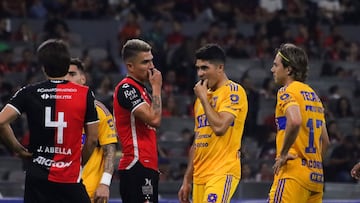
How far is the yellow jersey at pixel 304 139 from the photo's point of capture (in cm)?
971

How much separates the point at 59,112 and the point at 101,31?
15718mm

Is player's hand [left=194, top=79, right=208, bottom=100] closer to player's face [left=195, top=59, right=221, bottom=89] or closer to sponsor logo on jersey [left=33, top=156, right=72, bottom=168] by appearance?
player's face [left=195, top=59, right=221, bottom=89]

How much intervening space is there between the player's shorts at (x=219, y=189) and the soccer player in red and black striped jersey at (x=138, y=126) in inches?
19.6

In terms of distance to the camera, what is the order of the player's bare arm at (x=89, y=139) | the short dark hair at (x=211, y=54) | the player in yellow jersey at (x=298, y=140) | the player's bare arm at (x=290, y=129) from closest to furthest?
the player's bare arm at (x=89, y=139)
the player's bare arm at (x=290, y=129)
the player in yellow jersey at (x=298, y=140)
the short dark hair at (x=211, y=54)

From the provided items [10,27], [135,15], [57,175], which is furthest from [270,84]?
[57,175]

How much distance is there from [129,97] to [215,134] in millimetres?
884

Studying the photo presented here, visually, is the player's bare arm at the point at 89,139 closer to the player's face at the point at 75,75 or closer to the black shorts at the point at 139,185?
the black shorts at the point at 139,185

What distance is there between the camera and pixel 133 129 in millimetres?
→ 9969

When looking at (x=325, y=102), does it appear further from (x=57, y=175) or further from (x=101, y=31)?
(x=57, y=175)

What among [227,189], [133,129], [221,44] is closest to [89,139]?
[133,129]

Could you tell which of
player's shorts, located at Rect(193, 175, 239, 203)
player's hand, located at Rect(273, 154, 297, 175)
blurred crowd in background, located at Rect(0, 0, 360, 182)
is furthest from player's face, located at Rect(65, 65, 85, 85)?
blurred crowd in background, located at Rect(0, 0, 360, 182)

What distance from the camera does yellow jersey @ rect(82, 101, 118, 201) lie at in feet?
33.4

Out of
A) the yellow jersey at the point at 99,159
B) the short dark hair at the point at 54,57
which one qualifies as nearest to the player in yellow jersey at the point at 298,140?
the yellow jersey at the point at 99,159

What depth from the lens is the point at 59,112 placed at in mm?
8688
